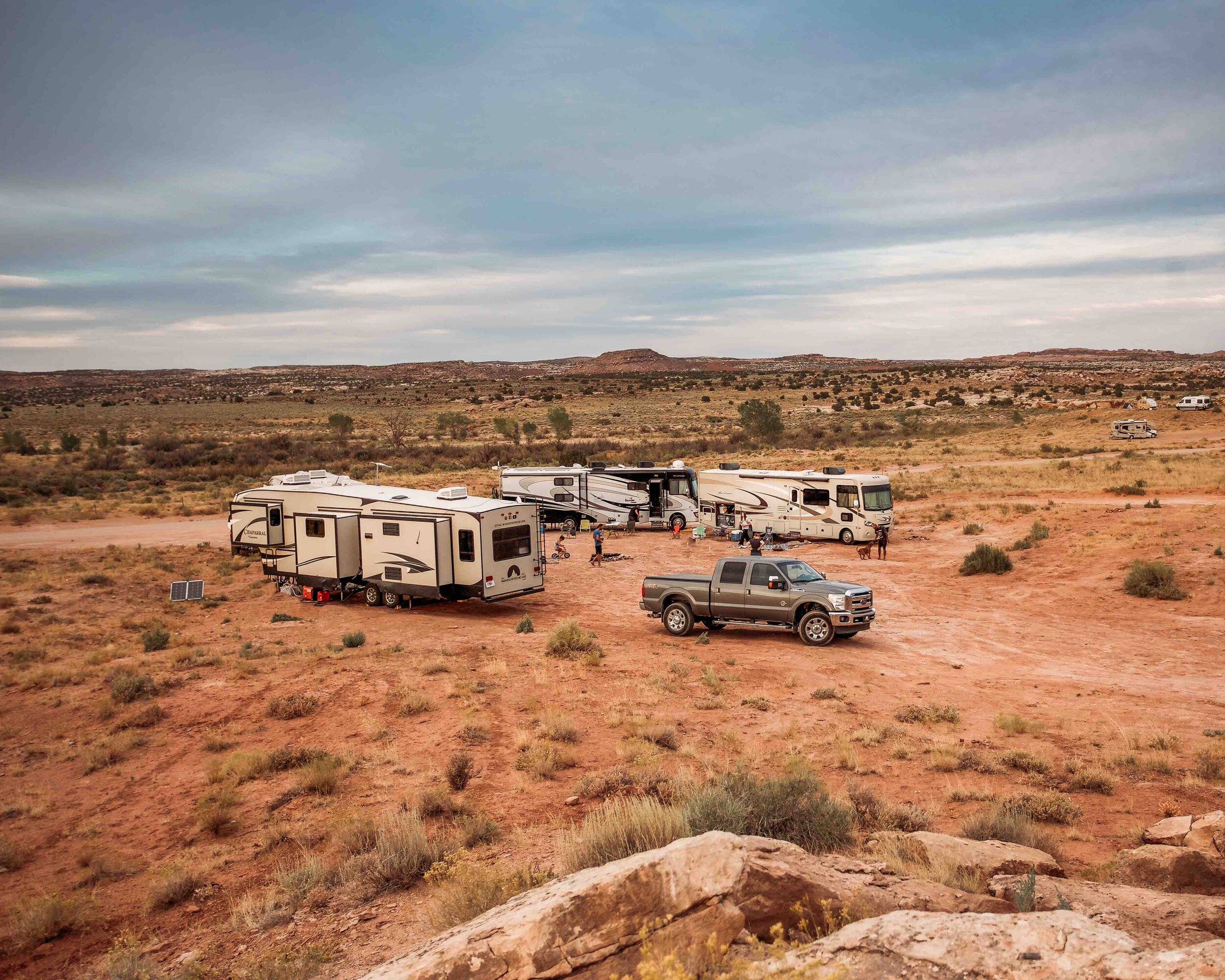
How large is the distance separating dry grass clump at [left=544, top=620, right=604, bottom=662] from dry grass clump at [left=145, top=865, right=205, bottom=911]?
9.33 m

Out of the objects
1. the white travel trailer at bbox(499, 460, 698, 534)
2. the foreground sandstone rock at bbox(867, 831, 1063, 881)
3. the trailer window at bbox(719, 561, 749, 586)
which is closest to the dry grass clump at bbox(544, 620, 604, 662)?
the trailer window at bbox(719, 561, 749, 586)

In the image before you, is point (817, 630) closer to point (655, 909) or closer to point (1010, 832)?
point (1010, 832)

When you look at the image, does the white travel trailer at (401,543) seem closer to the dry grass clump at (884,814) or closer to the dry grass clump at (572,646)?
the dry grass clump at (572,646)

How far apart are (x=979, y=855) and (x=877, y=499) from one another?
1033 inches

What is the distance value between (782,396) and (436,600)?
89844 millimetres

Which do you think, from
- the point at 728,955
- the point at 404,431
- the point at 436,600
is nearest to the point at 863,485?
the point at 436,600

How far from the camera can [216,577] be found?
93.7 feet

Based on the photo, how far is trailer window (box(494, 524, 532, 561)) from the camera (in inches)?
882

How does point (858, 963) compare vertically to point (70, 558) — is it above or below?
above

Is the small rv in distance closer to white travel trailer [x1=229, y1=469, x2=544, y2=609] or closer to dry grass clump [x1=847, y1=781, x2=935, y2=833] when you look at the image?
white travel trailer [x1=229, y1=469, x2=544, y2=609]

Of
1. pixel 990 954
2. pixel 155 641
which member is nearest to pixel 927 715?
pixel 990 954

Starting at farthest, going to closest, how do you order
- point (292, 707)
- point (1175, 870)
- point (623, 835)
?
point (292, 707) < point (623, 835) < point (1175, 870)

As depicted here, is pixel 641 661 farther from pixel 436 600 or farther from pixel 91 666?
pixel 91 666

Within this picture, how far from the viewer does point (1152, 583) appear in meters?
23.3
